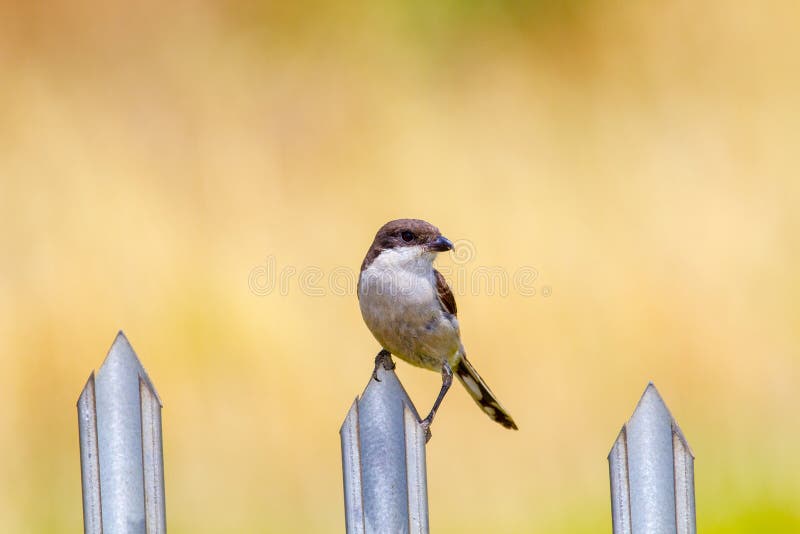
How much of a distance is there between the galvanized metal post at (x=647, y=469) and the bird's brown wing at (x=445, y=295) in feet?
6.72

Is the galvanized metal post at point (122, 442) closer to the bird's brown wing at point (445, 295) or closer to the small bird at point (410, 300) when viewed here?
the small bird at point (410, 300)

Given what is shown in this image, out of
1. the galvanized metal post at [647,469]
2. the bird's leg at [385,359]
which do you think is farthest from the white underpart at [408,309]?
the galvanized metal post at [647,469]

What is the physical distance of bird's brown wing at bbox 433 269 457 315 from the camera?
188 inches

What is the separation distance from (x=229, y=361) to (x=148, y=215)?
49.3 inches

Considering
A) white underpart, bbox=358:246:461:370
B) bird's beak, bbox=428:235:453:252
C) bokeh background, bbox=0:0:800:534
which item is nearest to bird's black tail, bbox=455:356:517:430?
white underpart, bbox=358:246:461:370

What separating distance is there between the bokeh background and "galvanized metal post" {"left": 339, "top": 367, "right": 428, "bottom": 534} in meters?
3.73

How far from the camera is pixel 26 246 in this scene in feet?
23.4

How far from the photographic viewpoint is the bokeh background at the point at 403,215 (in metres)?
6.80

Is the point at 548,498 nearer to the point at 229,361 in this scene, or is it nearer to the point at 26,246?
the point at 229,361

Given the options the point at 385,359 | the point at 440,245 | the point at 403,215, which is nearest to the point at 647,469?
the point at 440,245

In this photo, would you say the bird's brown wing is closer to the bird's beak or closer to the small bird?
the small bird

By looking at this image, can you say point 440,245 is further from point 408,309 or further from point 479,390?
point 479,390

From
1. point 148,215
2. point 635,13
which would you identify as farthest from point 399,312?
point 635,13

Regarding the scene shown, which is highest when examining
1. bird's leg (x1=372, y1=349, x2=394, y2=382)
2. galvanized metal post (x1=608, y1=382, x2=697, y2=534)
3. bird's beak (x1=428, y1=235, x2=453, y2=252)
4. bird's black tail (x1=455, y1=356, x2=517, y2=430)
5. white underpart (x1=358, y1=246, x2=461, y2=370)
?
bird's beak (x1=428, y1=235, x2=453, y2=252)
